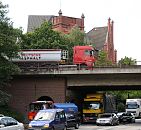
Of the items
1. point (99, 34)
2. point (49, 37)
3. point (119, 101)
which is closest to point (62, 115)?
point (49, 37)

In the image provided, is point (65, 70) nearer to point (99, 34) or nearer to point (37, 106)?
point (37, 106)

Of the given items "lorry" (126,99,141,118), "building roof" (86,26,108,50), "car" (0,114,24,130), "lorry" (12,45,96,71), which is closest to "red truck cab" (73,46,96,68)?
"lorry" (12,45,96,71)

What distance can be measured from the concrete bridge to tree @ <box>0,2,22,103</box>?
180 inches

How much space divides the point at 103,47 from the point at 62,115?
9644cm

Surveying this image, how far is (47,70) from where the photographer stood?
4903cm

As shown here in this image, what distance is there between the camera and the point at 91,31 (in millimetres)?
142125

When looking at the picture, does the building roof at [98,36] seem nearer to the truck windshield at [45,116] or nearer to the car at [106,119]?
the car at [106,119]

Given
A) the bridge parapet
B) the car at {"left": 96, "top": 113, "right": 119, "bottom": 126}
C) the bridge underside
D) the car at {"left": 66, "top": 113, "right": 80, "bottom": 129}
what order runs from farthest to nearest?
the bridge underside → the bridge parapet → the car at {"left": 96, "top": 113, "right": 119, "bottom": 126} → the car at {"left": 66, "top": 113, "right": 80, "bottom": 129}

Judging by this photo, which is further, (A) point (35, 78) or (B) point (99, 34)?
(B) point (99, 34)

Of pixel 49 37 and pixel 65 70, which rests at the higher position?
pixel 49 37

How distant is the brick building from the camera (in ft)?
388

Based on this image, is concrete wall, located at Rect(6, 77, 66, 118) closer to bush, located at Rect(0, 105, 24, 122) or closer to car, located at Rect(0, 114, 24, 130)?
bush, located at Rect(0, 105, 24, 122)

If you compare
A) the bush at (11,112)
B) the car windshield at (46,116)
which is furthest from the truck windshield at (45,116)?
the bush at (11,112)

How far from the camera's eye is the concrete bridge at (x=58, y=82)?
48656 millimetres
